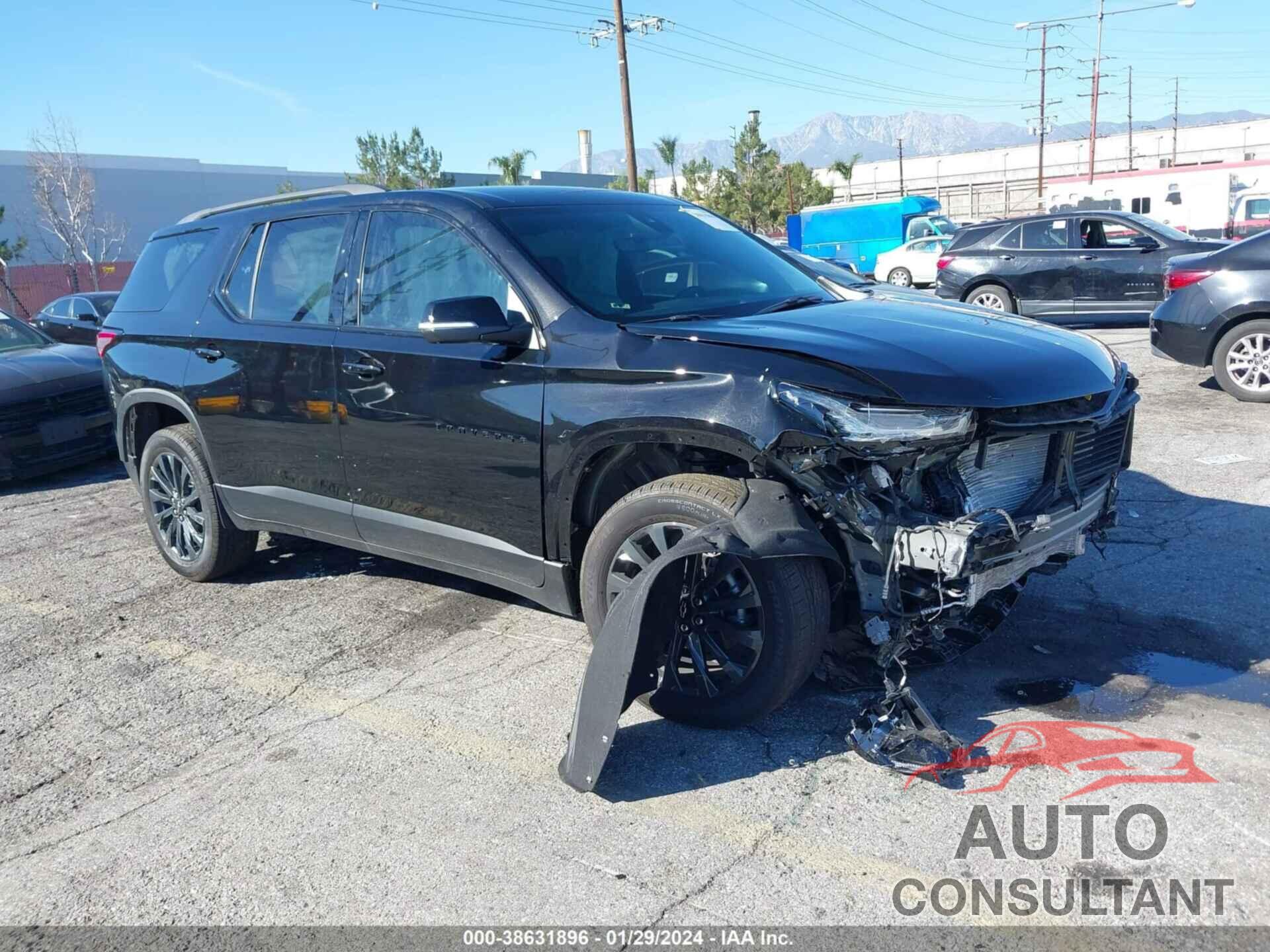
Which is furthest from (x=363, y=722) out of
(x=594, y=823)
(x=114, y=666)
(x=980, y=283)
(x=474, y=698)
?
(x=980, y=283)

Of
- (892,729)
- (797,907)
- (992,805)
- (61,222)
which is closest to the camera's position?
(797,907)

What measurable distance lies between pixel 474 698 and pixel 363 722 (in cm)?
42

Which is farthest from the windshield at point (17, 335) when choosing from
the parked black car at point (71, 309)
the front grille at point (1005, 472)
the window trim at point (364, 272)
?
the front grille at point (1005, 472)

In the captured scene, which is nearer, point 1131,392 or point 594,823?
point 594,823

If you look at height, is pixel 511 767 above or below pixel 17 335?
below

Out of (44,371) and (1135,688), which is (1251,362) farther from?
(44,371)

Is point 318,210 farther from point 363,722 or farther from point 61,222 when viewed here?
point 61,222

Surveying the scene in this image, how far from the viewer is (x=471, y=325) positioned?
3785mm

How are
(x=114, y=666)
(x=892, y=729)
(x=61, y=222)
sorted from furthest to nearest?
(x=61, y=222) < (x=114, y=666) < (x=892, y=729)

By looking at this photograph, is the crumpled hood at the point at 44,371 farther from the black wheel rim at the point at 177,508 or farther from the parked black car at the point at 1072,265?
the parked black car at the point at 1072,265

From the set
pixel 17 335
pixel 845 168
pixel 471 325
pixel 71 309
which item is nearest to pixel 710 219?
pixel 471 325

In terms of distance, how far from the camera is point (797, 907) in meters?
2.70

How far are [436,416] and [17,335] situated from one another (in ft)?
24.2

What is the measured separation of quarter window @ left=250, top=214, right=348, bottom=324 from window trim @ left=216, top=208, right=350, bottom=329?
0.01m
